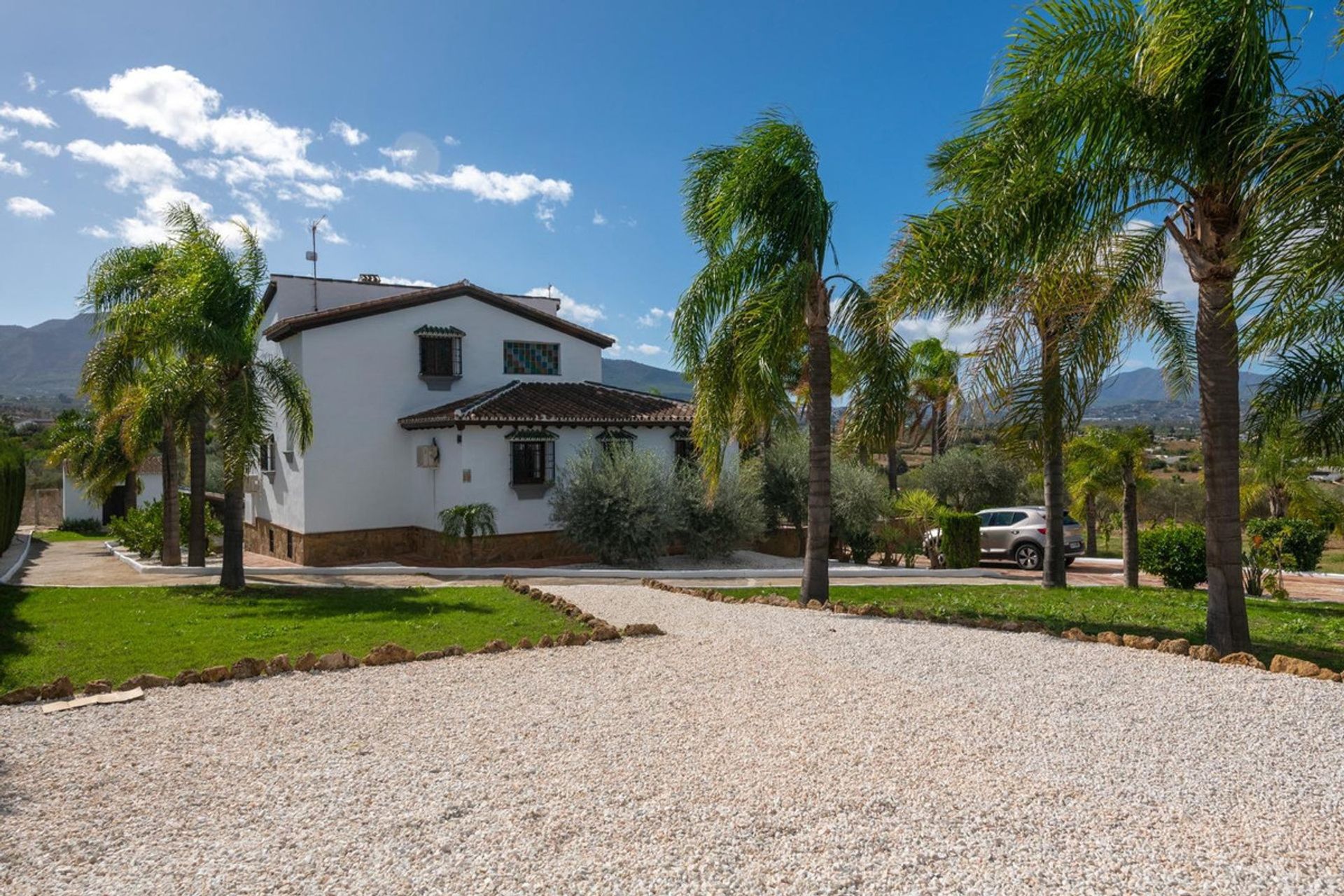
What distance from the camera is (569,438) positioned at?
21078 mm

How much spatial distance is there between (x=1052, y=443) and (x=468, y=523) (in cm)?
1198

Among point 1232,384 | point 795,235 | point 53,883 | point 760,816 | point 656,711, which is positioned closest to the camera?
point 53,883

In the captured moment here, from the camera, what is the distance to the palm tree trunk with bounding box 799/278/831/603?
1219 centimetres

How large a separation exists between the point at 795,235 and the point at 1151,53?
512 cm

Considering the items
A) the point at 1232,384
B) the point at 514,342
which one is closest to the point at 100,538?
the point at 514,342

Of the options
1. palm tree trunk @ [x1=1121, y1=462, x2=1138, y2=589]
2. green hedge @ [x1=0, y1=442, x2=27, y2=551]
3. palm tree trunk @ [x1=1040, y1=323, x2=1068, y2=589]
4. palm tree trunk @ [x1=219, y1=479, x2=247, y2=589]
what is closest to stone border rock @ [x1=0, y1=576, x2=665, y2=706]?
palm tree trunk @ [x1=1040, y1=323, x2=1068, y2=589]

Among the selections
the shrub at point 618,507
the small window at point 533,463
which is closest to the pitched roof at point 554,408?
the small window at point 533,463

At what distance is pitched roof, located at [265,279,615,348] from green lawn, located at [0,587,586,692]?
24.5 feet

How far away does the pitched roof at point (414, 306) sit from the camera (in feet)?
66.3

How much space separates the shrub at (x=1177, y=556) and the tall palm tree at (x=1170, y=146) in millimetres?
9101

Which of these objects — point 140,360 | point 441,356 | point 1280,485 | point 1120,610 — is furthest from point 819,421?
point 1280,485

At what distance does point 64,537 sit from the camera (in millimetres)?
32250

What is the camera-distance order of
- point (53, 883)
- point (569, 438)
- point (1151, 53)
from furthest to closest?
point (569, 438) → point (1151, 53) → point (53, 883)

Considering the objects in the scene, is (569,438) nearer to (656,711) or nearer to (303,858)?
(656,711)
